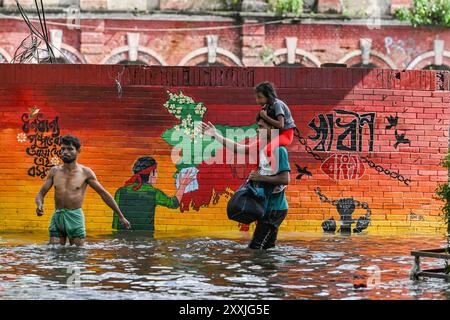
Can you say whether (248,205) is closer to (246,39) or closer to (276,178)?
(276,178)

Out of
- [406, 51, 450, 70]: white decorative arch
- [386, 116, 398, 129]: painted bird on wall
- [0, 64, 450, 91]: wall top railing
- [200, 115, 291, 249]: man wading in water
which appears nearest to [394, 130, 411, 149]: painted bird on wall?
[386, 116, 398, 129]: painted bird on wall

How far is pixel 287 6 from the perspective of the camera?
108 feet

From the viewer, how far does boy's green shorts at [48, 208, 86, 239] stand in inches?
478

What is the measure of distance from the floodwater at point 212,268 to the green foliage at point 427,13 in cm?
1946

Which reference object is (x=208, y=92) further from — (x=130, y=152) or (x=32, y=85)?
(x=32, y=85)

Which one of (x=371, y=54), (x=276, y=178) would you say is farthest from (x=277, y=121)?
(x=371, y=54)

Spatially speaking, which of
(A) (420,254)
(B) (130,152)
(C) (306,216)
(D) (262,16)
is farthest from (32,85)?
(D) (262,16)

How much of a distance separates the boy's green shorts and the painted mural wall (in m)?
2.37

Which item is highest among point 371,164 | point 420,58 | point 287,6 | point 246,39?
point 287,6

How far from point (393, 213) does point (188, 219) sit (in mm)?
2939

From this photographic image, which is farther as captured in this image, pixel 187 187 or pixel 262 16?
pixel 262 16

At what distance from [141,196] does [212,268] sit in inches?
156

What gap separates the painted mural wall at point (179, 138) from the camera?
1462 cm

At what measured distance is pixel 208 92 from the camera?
48.1 feet
